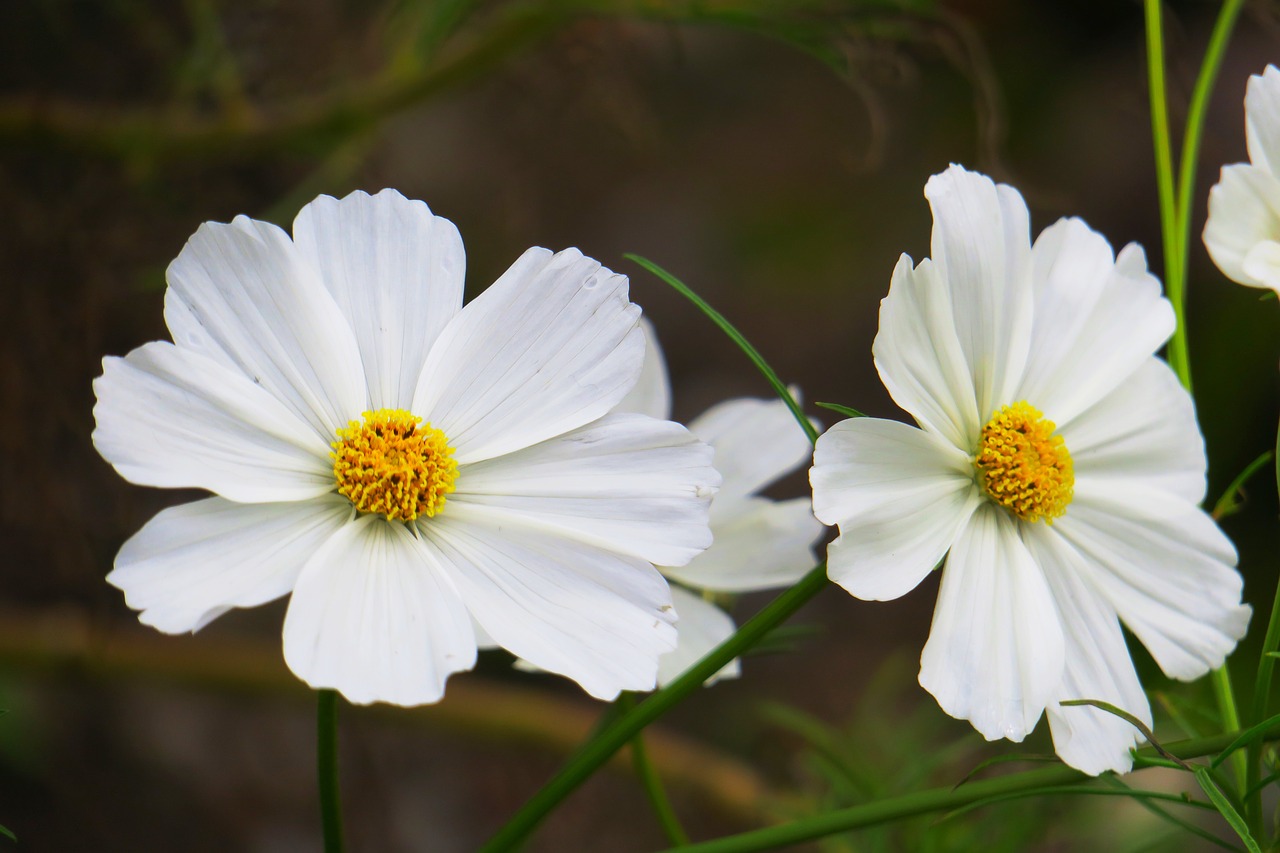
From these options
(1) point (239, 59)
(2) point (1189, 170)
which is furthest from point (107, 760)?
(2) point (1189, 170)

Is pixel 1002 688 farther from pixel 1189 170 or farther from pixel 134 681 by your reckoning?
pixel 134 681

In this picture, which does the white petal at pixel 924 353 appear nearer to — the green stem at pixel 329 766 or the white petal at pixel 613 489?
the white petal at pixel 613 489

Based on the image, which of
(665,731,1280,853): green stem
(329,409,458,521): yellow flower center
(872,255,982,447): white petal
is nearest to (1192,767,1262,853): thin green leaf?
(665,731,1280,853): green stem

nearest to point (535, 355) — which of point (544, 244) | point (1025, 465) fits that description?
point (1025, 465)

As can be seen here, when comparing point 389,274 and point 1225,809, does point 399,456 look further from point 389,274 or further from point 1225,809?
point 1225,809

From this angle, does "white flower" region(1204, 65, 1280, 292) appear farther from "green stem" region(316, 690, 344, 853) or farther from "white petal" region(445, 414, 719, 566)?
"green stem" region(316, 690, 344, 853)
